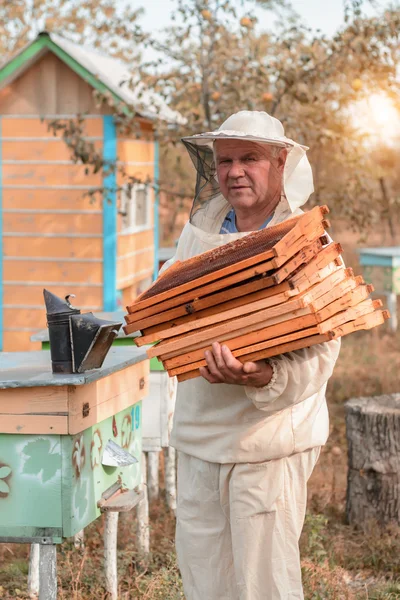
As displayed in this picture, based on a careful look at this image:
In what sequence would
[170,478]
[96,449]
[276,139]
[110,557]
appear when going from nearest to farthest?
[276,139] → [96,449] → [110,557] → [170,478]

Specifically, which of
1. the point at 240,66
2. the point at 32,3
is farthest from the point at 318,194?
the point at 32,3

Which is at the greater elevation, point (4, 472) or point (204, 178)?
point (204, 178)

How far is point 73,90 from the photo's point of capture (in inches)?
316

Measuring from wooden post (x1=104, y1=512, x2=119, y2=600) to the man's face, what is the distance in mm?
1564

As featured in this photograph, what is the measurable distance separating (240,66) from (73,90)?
1.69 meters

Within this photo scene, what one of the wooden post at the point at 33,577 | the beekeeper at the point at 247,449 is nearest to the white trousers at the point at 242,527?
the beekeeper at the point at 247,449

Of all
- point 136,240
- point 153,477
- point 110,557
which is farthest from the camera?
point 136,240

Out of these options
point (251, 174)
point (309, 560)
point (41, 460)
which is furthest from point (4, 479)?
point (309, 560)

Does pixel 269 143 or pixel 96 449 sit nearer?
pixel 269 143

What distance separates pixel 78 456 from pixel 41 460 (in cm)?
13

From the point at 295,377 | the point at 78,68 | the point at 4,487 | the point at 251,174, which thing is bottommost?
the point at 4,487

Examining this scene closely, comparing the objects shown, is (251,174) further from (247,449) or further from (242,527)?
(242,527)

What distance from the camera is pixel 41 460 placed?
2715 mm

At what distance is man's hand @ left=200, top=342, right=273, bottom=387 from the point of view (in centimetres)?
224
